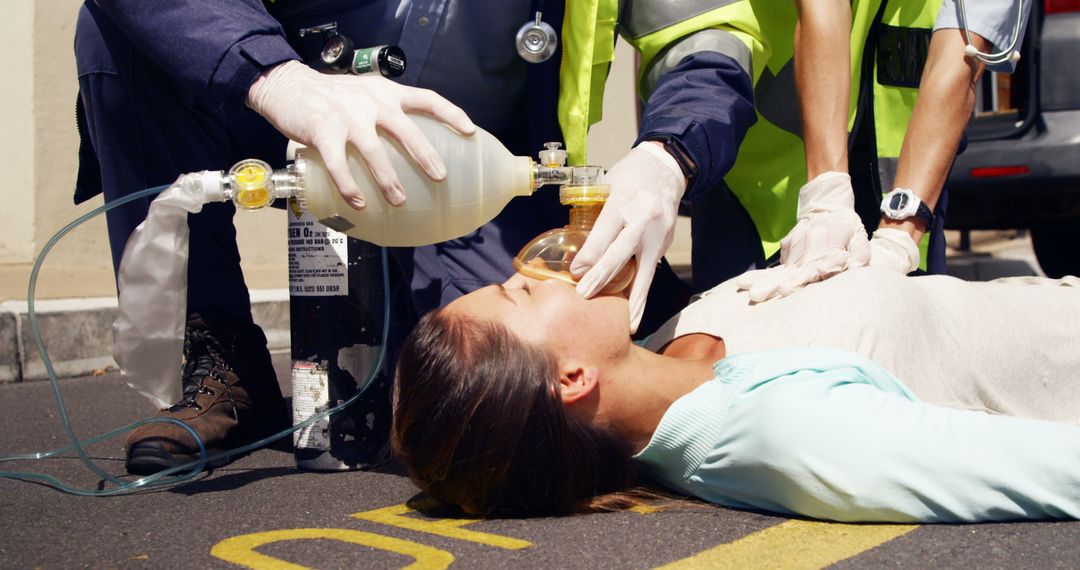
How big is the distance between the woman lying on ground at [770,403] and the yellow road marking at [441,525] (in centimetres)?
5

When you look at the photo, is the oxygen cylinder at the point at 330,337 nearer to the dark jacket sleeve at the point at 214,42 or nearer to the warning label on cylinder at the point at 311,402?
the warning label on cylinder at the point at 311,402

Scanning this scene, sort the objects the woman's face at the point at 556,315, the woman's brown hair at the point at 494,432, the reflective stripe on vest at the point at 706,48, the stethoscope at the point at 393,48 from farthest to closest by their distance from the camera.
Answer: the reflective stripe on vest at the point at 706,48, the stethoscope at the point at 393,48, the woman's face at the point at 556,315, the woman's brown hair at the point at 494,432

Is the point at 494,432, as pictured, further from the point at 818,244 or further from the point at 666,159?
the point at 818,244

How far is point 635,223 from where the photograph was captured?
1948 mm

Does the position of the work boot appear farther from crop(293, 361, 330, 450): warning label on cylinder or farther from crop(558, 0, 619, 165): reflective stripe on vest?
crop(558, 0, 619, 165): reflective stripe on vest

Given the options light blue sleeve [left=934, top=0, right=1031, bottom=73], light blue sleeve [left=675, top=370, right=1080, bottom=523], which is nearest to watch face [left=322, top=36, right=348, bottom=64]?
light blue sleeve [left=675, top=370, right=1080, bottom=523]

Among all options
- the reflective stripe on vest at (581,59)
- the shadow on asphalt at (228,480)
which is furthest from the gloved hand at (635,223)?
the shadow on asphalt at (228,480)

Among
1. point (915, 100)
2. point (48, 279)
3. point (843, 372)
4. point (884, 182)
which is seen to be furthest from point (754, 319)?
point (48, 279)

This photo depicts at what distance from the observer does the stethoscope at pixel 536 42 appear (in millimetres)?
2293

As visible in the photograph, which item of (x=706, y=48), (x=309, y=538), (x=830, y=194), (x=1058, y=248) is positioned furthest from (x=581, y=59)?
(x=1058, y=248)

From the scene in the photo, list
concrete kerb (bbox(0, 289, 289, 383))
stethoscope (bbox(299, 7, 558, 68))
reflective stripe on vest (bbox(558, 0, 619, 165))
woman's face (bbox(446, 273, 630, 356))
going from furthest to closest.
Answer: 1. concrete kerb (bbox(0, 289, 289, 383))
2. reflective stripe on vest (bbox(558, 0, 619, 165))
3. stethoscope (bbox(299, 7, 558, 68))
4. woman's face (bbox(446, 273, 630, 356))

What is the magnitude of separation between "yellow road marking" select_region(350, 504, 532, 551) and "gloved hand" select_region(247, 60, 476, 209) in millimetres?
506

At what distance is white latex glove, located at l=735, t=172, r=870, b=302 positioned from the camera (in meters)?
2.13

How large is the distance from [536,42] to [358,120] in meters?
0.69
